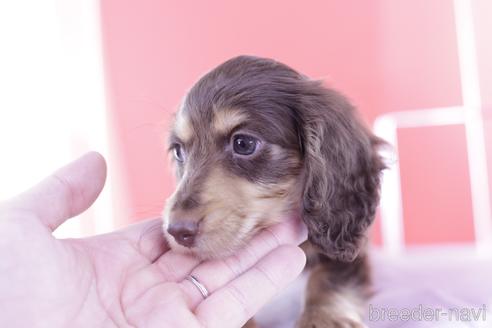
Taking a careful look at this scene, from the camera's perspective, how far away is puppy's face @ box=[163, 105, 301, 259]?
60.1 inches

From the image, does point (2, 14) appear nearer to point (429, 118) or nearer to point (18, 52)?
point (18, 52)

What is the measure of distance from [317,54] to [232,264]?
2.89 meters

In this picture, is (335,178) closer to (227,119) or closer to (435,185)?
(227,119)

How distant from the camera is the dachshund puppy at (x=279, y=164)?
1614 mm

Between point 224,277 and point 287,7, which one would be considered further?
point 287,7

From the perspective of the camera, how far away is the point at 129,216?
14.3ft

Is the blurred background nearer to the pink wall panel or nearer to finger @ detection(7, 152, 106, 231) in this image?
the pink wall panel

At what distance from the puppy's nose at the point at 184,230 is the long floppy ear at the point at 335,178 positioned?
37 centimetres

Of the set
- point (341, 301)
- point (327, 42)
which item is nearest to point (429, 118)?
point (327, 42)

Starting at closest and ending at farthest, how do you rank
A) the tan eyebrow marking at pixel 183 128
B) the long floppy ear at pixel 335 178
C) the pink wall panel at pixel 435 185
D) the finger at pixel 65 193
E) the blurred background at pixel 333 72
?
the finger at pixel 65 193 → the long floppy ear at pixel 335 178 → the tan eyebrow marking at pixel 183 128 → the blurred background at pixel 333 72 → the pink wall panel at pixel 435 185

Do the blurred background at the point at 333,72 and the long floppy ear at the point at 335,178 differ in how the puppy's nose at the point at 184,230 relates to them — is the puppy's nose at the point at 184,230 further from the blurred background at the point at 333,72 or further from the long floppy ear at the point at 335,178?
the blurred background at the point at 333,72

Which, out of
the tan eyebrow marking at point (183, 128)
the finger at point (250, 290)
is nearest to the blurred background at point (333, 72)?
the tan eyebrow marking at point (183, 128)

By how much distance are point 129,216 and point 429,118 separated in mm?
2419

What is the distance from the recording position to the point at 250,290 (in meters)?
1.47
